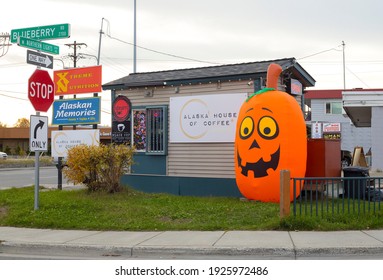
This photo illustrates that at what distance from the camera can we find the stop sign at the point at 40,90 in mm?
10891

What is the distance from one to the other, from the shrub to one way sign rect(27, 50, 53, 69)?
2608 millimetres

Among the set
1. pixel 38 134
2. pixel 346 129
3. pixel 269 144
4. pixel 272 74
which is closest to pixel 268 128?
pixel 269 144

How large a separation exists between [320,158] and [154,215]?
200 inches

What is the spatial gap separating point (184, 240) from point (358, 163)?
13.0 metres

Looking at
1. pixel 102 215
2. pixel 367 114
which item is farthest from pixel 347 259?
pixel 367 114

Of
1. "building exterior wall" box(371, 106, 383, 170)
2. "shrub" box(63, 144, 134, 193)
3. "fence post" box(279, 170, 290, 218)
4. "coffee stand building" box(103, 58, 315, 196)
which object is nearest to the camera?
"fence post" box(279, 170, 290, 218)

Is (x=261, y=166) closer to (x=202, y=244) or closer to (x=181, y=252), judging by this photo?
(x=202, y=244)

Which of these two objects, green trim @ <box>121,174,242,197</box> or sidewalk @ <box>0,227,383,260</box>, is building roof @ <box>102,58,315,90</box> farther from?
sidewalk @ <box>0,227,383,260</box>

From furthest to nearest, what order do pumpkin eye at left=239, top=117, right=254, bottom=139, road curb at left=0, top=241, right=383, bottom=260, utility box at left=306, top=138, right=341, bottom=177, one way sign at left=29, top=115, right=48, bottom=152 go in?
1. utility box at left=306, top=138, right=341, bottom=177
2. pumpkin eye at left=239, top=117, right=254, bottom=139
3. one way sign at left=29, top=115, right=48, bottom=152
4. road curb at left=0, top=241, right=383, bottom=260

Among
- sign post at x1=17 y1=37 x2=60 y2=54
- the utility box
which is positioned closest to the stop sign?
sign post at x1=17 y1=37 x2=60 y2=54

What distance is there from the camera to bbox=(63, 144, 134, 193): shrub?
12453 mm

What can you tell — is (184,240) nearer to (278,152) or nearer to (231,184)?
(278,152)

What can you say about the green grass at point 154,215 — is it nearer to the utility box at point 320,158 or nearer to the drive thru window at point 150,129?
the utility box at point 320,158

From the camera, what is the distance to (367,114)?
83.8ft
